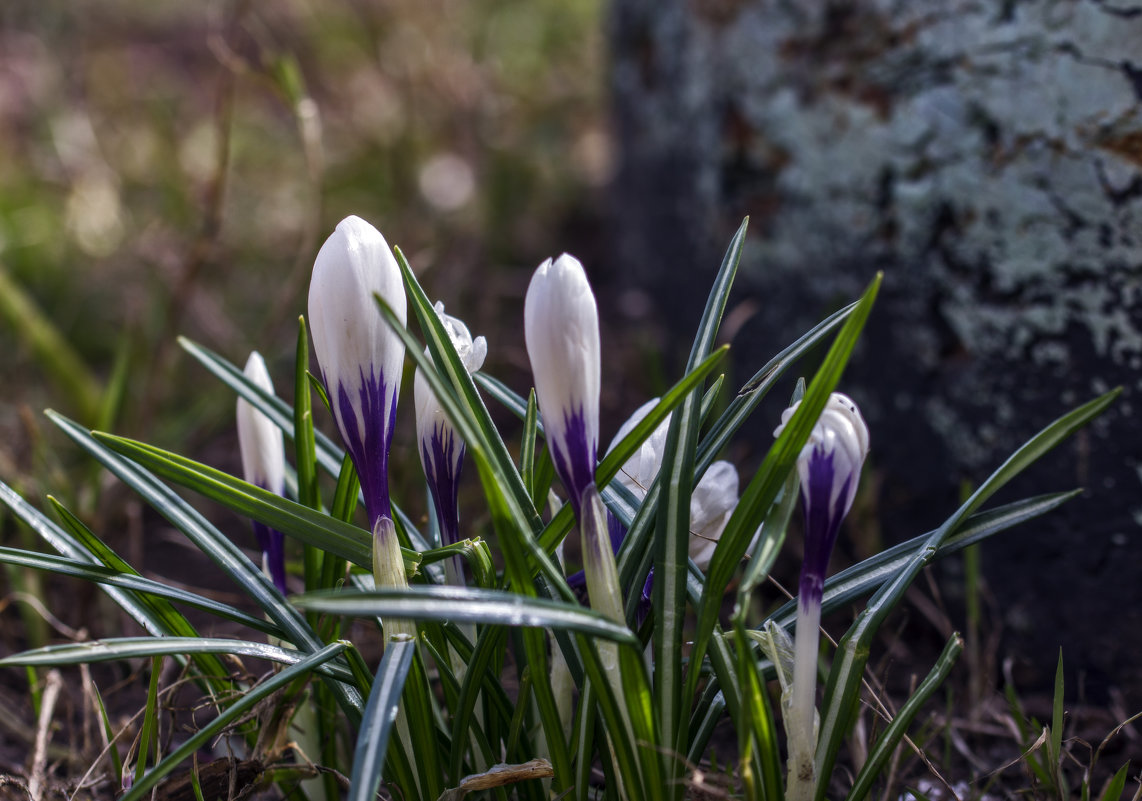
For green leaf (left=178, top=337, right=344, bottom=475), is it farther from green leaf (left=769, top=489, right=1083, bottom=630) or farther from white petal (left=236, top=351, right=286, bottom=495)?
green leaf (left=769, top=489, right=1083, bottom=630)

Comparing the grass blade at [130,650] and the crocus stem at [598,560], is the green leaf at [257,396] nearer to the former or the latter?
the grass blade at [130,650]

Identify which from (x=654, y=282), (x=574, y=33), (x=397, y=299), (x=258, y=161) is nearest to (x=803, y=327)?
(x=654, y=282)

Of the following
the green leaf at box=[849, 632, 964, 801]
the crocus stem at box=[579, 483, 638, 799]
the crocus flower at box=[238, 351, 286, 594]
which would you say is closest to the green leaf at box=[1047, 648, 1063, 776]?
the green leaf at box=[849, 632, 964, 801]

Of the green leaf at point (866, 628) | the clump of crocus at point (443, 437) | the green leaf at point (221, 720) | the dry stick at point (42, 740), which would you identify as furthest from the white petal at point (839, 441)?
the dry stick at point (42, 740)

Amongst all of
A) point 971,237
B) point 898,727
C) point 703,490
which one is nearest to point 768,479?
point 703,490

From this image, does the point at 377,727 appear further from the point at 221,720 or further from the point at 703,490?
the point at 703,490

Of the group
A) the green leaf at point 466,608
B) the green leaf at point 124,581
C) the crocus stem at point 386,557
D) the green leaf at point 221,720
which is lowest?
the green leaf at point 221,720

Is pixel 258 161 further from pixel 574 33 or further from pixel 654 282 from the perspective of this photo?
pixel 654 282
